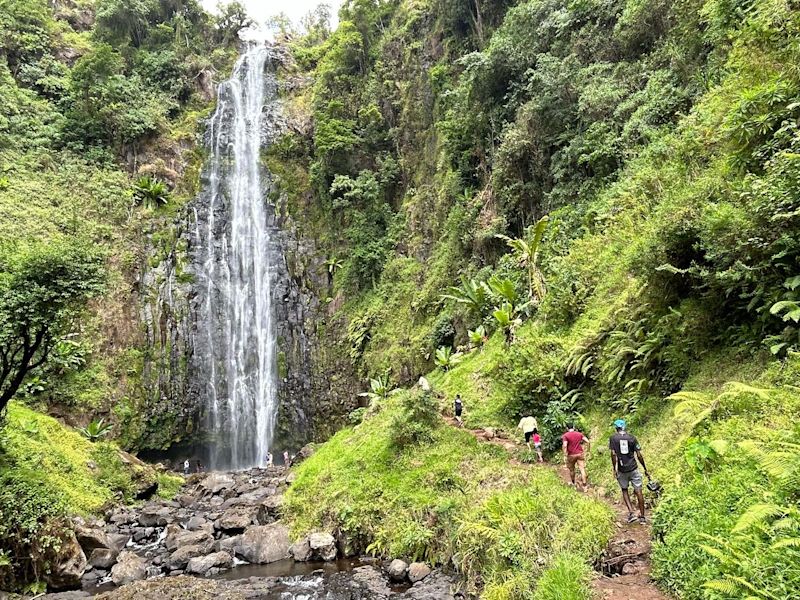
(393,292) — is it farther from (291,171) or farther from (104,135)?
(104,135)

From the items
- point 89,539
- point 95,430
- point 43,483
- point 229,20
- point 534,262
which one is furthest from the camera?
point 229,20

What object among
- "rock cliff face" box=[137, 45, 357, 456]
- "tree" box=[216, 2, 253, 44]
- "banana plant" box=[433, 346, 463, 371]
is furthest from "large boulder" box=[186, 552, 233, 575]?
"tree" box=[216, 2, 253, 44]

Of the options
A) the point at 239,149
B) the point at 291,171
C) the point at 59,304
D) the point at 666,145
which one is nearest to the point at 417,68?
the point at 291,171

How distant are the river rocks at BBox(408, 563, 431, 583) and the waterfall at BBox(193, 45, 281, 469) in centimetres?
1702

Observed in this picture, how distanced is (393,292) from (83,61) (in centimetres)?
1956

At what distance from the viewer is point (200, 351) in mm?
24203

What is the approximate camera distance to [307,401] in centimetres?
2445

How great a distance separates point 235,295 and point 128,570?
1739cm

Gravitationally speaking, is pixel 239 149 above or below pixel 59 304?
above

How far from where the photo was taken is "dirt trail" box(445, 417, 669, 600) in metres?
4.73

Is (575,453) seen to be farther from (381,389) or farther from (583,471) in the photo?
(381,389)

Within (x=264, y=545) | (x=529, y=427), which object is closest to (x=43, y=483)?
(x=264, y=545)

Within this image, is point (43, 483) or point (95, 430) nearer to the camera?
point (43, 483)

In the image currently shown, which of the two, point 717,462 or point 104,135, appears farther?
point 104,135
